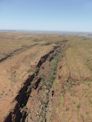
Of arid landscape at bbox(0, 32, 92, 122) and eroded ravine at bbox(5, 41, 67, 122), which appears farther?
eroded ravine at bbox(5, 41, 67, 122)

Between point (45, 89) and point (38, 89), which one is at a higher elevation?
point (38, 89)

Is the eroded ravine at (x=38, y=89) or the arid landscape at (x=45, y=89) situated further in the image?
the eroded ravine at (x=38, y=89)

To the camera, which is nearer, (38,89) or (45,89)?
(38,89)

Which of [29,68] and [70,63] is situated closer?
[29,68]

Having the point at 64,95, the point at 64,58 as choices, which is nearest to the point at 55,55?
the point at 64,58

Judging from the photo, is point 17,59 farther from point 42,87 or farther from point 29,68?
point 42,87
